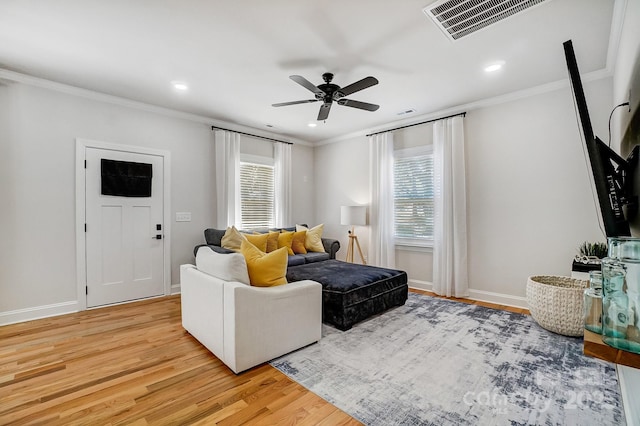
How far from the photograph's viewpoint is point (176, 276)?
4.44m

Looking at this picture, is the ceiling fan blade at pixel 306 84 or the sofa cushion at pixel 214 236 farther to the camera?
the sofa cushion at pixel 214 236

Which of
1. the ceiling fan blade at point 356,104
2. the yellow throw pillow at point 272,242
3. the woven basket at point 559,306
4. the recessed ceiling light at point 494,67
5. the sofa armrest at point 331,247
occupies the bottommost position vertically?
the woven basket at point 559,306

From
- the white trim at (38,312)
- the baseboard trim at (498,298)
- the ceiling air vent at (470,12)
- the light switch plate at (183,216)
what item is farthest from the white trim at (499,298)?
the white trim at (38,312)

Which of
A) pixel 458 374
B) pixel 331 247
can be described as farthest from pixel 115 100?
pixel 458 374

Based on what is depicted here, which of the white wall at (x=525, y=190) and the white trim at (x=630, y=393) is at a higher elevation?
the white wall at (x=525, y=190)

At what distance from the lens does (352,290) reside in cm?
304

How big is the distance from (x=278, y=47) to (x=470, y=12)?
1628 mm

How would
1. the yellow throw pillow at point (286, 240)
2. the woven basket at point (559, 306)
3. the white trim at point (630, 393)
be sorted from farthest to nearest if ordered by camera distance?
the yellow throw pillow at point (286, 240)
the woven basket at point (559, 306)
the white trim at point (630, 393)

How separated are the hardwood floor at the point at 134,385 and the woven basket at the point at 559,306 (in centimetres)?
237

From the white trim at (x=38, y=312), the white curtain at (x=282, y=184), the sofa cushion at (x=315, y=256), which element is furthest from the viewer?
the white curtain at (x=282, y=184)

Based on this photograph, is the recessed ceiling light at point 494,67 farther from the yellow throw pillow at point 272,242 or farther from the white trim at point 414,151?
the yellow throw pillow at point 272,242

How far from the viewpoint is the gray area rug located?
176 cm

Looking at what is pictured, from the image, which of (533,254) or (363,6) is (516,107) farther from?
(363,6)

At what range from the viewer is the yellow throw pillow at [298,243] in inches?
192
